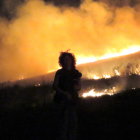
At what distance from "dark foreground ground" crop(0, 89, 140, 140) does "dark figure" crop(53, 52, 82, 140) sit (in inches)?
73.6

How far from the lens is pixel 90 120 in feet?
41.3

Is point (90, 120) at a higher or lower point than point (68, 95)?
lower

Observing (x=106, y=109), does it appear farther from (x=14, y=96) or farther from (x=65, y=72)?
(x=14, y=96)

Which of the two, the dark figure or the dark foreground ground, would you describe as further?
the dark foreground ground

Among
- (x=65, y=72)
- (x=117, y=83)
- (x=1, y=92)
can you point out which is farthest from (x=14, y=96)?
(x=65, y=72)

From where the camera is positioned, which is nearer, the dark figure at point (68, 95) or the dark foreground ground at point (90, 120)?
the dark figure at point (68, 95)

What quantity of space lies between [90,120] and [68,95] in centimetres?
384

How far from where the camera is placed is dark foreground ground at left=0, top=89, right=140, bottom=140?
36.7 ft

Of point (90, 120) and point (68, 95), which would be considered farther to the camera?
point (90, 120)

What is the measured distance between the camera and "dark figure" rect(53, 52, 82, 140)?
29.7 feet

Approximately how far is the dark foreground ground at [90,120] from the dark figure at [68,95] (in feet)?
6.13

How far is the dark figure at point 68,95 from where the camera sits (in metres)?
9.05

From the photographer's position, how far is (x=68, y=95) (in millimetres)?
8961

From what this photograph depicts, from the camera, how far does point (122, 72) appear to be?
27469 millimetres
